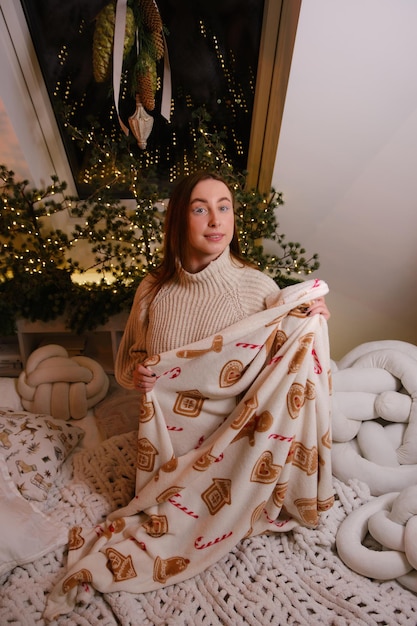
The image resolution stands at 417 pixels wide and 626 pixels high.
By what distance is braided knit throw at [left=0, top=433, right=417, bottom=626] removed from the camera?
3.27ft

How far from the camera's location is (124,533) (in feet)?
3.88

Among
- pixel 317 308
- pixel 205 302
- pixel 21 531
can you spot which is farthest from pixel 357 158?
pixel 21 531

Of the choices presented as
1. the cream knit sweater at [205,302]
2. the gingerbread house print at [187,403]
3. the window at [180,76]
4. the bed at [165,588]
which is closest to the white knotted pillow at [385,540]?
the bed at [165,588]

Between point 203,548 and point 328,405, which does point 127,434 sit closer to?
point 203,548

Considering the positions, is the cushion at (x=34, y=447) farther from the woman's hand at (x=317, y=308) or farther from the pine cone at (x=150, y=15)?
the pine cone at (x=150, y=15)

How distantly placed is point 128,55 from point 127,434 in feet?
4.30

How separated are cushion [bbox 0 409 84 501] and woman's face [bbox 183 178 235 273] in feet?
2.72

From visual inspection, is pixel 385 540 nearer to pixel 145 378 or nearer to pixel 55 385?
pixel 145 378

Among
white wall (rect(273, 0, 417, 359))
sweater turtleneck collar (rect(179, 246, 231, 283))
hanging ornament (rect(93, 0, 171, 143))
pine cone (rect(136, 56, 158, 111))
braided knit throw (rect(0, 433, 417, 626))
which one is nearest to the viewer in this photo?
braided knit throw (rect(0, 433, 417, 626))

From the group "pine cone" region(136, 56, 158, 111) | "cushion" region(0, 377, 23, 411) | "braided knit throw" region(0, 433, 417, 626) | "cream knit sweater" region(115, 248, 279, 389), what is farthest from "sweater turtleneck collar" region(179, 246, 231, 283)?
"cushion" region(0, 377, 23, 411)

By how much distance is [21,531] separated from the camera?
1135 mm

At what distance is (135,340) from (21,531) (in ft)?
1.85

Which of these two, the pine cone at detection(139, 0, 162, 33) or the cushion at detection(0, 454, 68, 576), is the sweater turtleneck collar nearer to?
the cushion at detection(0, 454, 68, 576)

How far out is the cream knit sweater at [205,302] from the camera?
111cm
